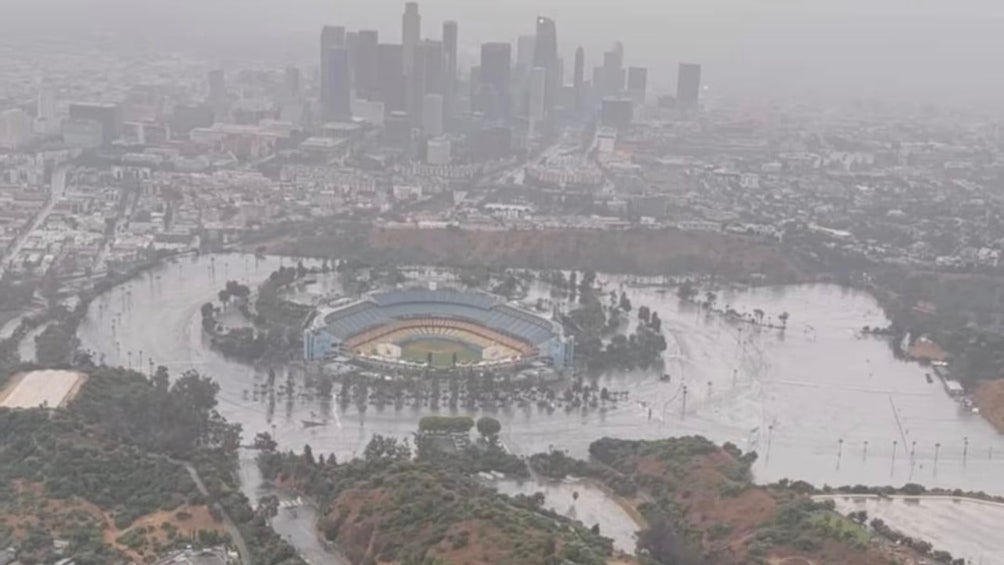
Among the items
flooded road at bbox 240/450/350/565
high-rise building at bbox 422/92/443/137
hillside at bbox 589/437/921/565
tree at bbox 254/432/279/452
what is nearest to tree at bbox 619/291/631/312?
hillside at bbox 589/437/921/565

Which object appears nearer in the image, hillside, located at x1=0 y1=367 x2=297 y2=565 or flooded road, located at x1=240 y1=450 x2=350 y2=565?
hillside, located at x1=0 y1=367 x2=297 y2=565

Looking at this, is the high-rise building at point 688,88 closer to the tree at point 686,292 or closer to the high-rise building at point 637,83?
the high-rise building at point 637,83

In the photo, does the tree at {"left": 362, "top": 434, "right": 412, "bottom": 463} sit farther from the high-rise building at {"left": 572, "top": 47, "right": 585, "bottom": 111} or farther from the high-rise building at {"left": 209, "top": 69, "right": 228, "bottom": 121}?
the high-rise building at {"left": 572, "top": 47, "right": 585, "bottom": 111}

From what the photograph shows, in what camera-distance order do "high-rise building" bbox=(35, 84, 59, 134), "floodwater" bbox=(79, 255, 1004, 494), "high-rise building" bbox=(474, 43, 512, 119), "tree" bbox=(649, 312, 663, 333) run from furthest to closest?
"high-rise building" bbox=(474, 43, 512, 119) < "high-rise building" bbox=(35, 84, 59, 134) < "tree" bbox=(649, 312, 663, 333) < "floodwater" bbox=(79, 255, 1004, 494)

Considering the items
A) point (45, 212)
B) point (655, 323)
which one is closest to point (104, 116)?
point (45, 212)

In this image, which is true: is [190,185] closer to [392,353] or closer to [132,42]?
[392,353]

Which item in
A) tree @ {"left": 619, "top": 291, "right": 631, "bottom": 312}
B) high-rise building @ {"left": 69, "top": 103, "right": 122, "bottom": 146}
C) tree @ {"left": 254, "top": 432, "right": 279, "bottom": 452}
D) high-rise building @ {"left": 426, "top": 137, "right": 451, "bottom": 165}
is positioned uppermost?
high-rise building @ {"left": 69, "top": 103, "right": 122, "bottom": 146}

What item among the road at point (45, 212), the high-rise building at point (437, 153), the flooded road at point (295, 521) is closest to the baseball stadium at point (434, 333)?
the flooded road at point (295, 521)
